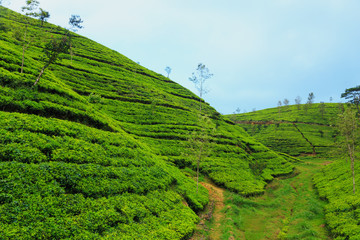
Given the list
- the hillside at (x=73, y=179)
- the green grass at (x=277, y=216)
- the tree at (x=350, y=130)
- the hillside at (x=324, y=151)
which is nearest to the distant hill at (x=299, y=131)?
the hillside at (x=324, y=151)

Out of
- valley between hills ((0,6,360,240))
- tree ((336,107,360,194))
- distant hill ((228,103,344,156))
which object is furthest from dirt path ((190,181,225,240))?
distant hill ((228,103,344,156))

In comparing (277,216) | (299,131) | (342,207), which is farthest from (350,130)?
(299,131)

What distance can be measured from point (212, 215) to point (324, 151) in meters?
83.3

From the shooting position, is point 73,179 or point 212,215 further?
point 212,215

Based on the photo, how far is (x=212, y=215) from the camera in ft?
84.2

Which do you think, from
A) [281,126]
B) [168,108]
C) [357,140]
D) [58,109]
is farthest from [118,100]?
[281,126]

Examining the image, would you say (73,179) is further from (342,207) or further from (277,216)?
(342,207)

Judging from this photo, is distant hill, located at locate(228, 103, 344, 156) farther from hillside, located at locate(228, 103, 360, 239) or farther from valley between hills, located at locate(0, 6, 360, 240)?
valley between hills, located at locate(0, 6, 360, 240)

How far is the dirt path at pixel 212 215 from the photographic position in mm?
20094

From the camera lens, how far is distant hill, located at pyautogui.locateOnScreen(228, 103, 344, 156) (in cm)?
8775

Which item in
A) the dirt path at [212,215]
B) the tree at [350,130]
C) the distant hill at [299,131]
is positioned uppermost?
the distant hill at [299,131]

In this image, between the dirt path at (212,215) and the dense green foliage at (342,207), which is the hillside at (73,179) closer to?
the dirt path at (212,215)

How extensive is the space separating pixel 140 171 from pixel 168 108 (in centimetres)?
4317

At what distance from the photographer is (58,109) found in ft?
76.0
